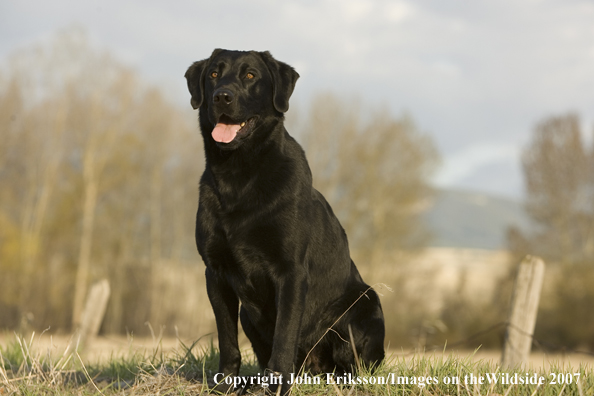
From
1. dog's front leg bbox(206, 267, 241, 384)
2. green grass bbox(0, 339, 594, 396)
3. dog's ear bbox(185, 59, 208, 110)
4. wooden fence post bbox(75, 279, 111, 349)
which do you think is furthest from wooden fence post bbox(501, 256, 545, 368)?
wooden fence post bbox(75, 279, 111, 349)

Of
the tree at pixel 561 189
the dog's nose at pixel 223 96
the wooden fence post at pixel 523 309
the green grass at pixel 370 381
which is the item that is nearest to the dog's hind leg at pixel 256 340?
the green grass at pixel 370 381

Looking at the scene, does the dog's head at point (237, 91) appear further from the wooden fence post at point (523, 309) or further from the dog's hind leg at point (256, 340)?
the wooden fence post at point (523, 309)

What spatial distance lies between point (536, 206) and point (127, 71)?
25267 mm

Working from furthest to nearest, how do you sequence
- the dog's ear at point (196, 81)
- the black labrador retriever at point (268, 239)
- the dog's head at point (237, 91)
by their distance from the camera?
the dog's ear at point (196, 81) < the dog's head at point (237, 91) < the black labrador retriever at point (268, 239)

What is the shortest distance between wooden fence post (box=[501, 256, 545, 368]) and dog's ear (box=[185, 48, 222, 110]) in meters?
4.12

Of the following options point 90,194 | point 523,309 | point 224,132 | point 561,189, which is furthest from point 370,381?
point 561,189

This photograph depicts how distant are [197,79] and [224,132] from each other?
583 mm

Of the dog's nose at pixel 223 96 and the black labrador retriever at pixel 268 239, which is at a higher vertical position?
the dog's nose at pixel 223 96

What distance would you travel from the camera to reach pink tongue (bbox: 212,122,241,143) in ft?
11.6

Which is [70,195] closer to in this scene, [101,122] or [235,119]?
[101,122]

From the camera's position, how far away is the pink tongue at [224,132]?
3521 millimetres

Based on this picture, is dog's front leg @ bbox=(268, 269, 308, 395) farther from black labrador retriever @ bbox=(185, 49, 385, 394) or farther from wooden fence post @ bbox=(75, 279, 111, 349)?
wooden fence post @ bbox=(75, 279, 111, 349)

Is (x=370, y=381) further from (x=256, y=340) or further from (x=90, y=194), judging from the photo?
(x=90, y=194)

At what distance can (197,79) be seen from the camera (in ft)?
12.8
